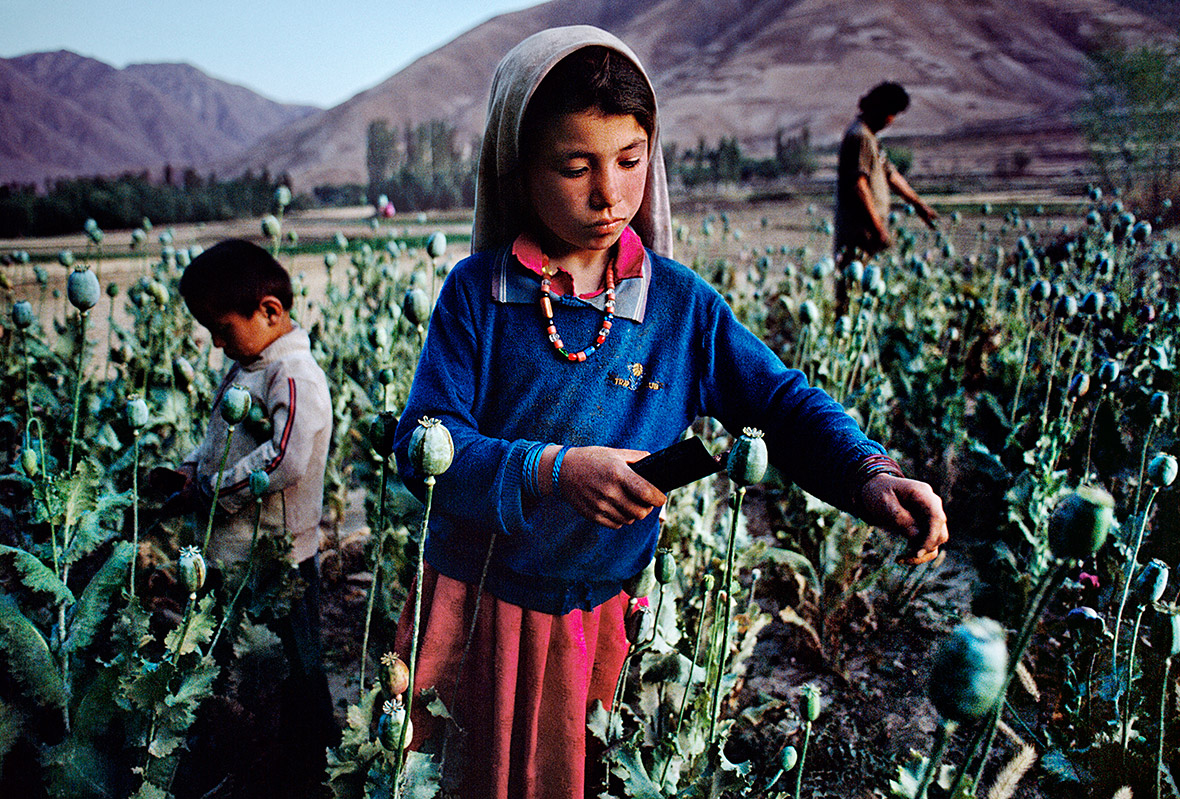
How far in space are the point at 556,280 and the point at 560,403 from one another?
0.58 ft

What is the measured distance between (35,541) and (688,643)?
1313 mm

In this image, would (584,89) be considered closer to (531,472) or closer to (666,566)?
(531,472)

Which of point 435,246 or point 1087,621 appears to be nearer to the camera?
point 1087,621

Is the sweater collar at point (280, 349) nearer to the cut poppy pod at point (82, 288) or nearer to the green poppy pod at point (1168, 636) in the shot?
the cut poppy pod at point (82, 288)

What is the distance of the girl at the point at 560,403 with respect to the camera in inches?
35.1


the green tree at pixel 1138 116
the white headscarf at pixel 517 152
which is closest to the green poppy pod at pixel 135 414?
the white headscarf at pixel 517 152

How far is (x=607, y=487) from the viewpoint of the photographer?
79cm

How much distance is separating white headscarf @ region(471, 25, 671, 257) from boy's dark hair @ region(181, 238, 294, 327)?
64cm

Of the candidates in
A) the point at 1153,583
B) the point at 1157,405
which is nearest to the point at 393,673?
the point at 1153,583

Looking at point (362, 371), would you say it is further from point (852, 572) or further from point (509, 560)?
point (509, 560)

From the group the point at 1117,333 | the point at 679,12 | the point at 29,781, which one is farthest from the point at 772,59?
the point at 29,781

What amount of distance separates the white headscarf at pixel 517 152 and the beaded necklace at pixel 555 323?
0.13 metres

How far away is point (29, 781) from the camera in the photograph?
1063 millimetres

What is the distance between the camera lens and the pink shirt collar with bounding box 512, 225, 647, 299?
40.1 inches
